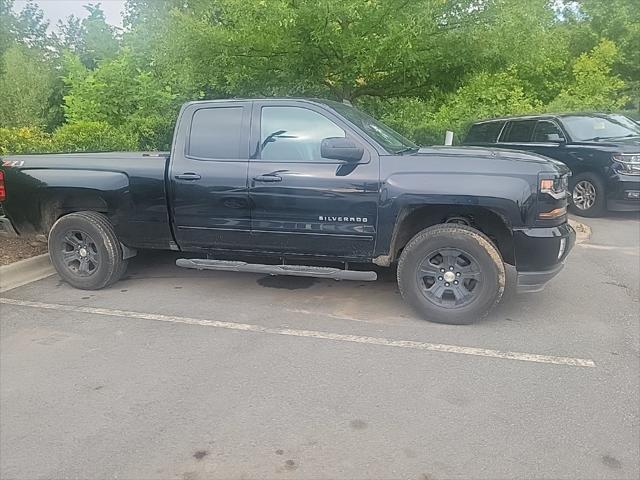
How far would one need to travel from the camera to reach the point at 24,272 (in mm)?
6312

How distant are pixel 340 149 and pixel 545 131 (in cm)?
677

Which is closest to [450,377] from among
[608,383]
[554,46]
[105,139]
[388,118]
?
[608,383]

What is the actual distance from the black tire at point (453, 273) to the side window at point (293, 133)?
120 centimetres

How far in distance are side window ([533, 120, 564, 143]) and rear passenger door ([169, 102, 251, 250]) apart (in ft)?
22.1

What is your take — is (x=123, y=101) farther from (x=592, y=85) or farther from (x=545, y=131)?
(x=592, y=85)

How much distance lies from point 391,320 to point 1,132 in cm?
656

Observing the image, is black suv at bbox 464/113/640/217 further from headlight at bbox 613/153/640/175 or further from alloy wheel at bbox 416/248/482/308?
alloy wheel at bbox 416/248/482/308

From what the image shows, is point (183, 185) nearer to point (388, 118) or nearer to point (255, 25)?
point (255, 25)

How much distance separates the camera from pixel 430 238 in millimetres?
4754

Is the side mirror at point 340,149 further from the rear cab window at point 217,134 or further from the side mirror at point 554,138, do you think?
the side mirror at point 554,138

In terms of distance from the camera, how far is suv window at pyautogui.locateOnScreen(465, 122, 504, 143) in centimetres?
1094

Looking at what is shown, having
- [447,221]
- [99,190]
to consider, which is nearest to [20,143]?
[99,190]

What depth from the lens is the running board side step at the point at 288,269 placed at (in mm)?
4977

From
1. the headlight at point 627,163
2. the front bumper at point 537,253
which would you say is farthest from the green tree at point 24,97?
the front bumper at point 537,253
